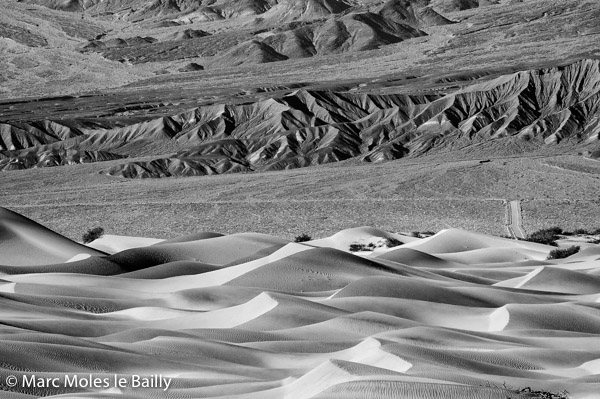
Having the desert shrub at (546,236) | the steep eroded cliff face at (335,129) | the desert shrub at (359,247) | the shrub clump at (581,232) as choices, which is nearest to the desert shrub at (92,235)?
the desert shrub at (359,247)

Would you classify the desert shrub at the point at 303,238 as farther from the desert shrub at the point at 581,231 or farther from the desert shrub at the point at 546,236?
the desert shrub at the point at 581,231

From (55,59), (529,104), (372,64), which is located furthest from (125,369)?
(55,59)

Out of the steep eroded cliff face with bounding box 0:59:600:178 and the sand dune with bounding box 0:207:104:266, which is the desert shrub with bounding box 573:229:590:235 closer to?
the sand dune with bounding box 0:207:104:266

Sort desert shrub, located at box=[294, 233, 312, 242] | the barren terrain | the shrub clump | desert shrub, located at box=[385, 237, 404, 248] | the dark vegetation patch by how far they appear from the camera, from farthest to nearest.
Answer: the dark vegetation patch
the shrub clump
desert shrub, located at box=[294, 233, 312, 242]
desert shrub, located at box=[385, 237, 404, 248]
the barren terrain

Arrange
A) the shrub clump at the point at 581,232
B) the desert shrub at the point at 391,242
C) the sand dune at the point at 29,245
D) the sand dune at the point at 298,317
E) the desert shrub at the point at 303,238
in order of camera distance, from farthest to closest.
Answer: the shrub clump at the point at 581,232 < the desert shrub at the point at 303,238 < the desert shrub at the point at 391,242 < the sand dune at the point at 29,245 < the sand dune at the point at 298,317

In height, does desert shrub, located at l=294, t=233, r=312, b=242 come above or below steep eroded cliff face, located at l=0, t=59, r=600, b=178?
above

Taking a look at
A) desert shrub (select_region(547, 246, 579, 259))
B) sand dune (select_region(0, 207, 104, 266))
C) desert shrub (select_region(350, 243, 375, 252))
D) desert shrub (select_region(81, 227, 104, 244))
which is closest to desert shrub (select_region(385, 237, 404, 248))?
desert shrub (select_region(350, 243, 375, 252))

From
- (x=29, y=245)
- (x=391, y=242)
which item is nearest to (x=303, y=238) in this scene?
(x=391, y=242)
